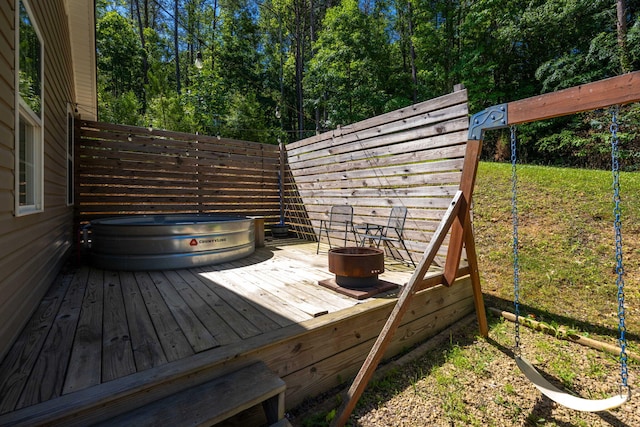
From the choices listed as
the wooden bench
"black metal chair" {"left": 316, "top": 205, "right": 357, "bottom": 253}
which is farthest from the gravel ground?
"black metal chair" {"left": 316, "top": 205, "right": 357, "bottom": 253}

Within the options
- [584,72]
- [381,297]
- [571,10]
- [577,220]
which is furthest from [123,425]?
[571,10]

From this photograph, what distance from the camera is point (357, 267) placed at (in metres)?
2.55

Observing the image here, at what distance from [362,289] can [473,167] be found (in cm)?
136

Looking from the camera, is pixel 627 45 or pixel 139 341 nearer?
pixel 139 341

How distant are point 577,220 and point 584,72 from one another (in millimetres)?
9099

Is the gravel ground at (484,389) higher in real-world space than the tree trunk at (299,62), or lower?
lower

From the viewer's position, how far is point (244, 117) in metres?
12.5

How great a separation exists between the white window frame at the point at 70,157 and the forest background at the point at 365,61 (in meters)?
3.72

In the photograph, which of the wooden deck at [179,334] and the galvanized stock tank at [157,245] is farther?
the galvanized stock tank at [157,245]

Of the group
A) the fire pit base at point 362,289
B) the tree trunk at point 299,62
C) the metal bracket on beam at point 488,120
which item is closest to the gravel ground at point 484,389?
the fire pit base at point 362,289

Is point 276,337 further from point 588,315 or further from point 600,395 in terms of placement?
point 588,315

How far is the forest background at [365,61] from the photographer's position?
982 centimetres

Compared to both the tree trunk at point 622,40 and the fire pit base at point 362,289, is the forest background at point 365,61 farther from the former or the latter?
the fire pit base at point 362,289

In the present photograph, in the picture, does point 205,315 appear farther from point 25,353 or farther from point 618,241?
point 618,241
